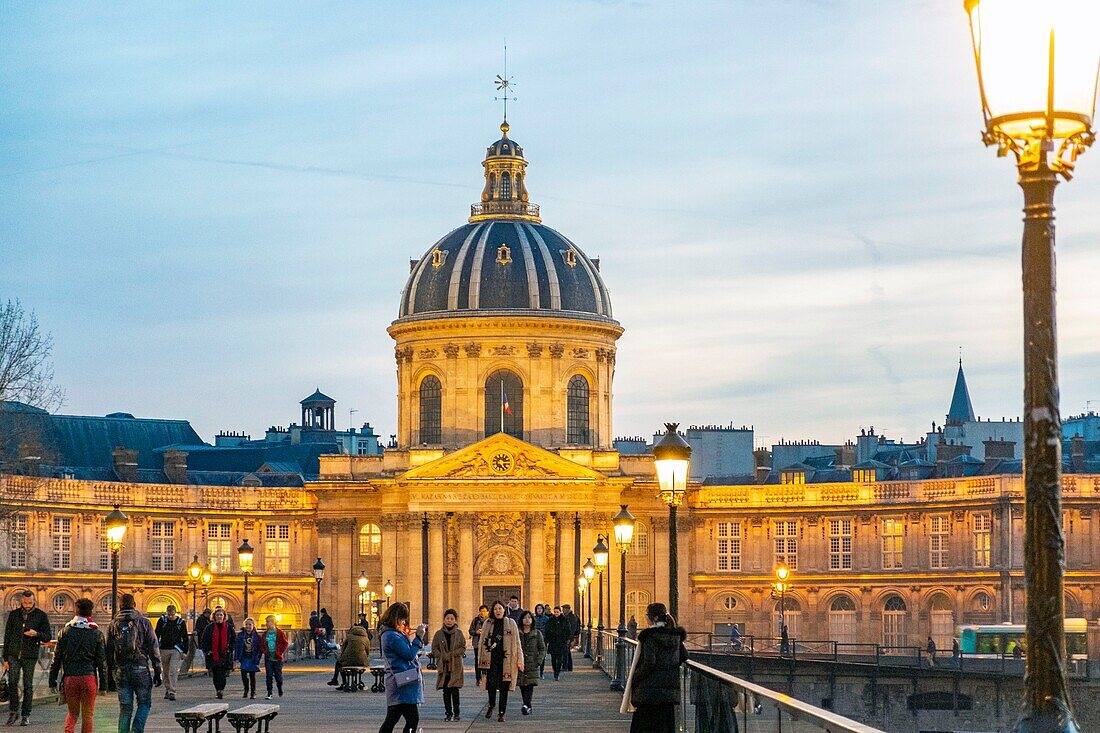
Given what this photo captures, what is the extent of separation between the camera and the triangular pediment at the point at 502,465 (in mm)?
97562

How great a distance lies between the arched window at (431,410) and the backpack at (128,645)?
251ft

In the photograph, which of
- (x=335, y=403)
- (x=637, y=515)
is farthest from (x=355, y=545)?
(x=335, y=403)

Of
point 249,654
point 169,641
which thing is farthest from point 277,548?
point 169,641

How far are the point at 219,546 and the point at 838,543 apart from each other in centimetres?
2944

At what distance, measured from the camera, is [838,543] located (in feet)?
338

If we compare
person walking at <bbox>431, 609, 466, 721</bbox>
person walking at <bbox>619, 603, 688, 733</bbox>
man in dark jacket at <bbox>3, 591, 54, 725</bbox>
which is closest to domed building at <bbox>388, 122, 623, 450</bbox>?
person walking at <bbox>431, 609, 466, 721</bbox>

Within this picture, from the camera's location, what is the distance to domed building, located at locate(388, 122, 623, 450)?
337 feet

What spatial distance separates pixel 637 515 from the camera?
10169cm

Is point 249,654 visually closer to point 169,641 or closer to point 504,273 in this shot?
point 169,641

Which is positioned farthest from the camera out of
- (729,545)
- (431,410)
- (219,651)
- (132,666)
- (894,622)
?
(431,410)

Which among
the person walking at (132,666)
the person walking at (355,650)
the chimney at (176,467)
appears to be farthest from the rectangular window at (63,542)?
the person walking at (132,666)

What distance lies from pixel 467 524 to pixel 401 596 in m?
4.66

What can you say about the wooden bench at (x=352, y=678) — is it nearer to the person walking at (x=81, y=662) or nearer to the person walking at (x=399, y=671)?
the person walking at (x=81, y=662)

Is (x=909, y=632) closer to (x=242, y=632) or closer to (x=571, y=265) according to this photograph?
(x=571, y=265)
